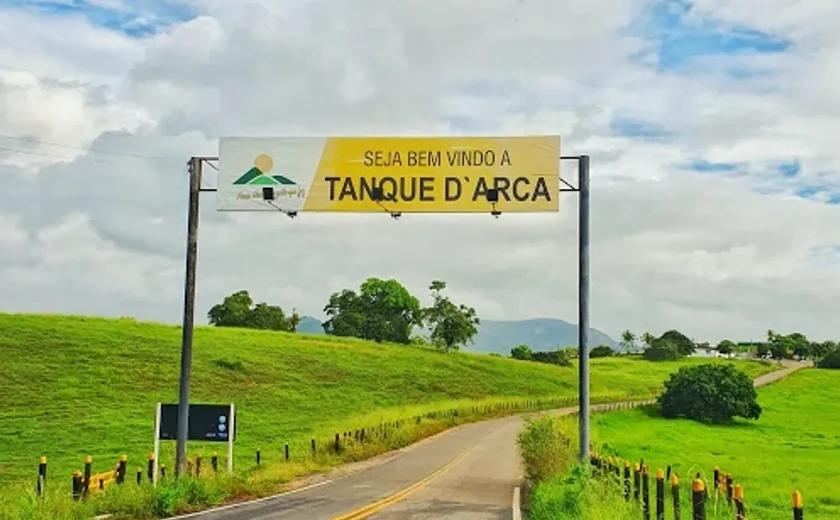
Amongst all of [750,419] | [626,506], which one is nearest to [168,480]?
[626,506]

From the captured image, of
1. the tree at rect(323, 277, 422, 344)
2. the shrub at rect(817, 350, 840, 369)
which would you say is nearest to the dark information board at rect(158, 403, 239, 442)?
the tree at rect(323, 277, 422, 344)

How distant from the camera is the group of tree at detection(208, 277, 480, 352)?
123500mm

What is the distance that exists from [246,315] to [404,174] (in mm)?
109160

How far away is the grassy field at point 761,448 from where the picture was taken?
29266 millimetres

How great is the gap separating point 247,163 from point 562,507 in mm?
10732

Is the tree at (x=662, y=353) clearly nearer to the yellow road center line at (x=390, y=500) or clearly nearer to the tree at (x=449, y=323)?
the tree at (x=449, y=323)

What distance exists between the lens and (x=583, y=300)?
765 inches

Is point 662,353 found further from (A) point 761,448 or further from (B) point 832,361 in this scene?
(A) point 761,448

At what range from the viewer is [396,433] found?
133ft

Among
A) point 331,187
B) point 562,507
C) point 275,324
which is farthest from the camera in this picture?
point 275,324

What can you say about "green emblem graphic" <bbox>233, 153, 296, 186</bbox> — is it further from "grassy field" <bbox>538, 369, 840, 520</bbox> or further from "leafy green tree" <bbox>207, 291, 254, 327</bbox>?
"leafy green tree" <bbox>207, 291, 254, 327</bbox>

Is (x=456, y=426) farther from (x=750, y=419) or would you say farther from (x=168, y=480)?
(x=168, y=480)

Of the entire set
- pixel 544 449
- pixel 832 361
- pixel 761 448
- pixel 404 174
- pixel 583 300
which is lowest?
pixel 761 448

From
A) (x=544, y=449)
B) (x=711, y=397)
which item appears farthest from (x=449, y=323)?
(x=544, y=449)
